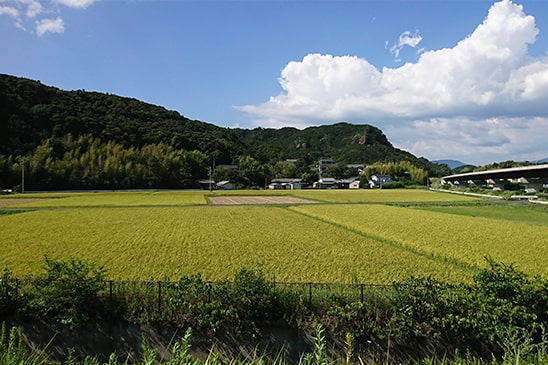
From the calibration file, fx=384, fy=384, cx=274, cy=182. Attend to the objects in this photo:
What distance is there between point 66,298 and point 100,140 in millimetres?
91683

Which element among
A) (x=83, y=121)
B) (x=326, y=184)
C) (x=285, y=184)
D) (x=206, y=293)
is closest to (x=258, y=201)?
(x=206, y=293)

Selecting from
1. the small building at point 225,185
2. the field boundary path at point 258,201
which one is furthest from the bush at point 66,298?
the small building at point 225,185

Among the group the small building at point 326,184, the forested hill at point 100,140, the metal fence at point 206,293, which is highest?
the forested hill at point 100,140

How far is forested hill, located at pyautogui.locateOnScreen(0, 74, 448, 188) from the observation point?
3063 inches

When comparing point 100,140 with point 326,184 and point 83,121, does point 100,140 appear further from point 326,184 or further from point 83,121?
point 326,184

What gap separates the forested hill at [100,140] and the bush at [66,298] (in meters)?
73.6

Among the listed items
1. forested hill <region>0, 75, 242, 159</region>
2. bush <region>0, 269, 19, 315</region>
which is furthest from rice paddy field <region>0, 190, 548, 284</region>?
forested hill <region>0, 75, 242, 159</region>

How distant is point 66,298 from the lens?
9242 mm

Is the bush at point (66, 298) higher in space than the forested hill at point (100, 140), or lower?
lower

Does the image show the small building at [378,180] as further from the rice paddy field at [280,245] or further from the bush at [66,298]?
the bush at [66,298]

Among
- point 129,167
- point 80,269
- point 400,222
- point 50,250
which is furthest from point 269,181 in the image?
point 80,269

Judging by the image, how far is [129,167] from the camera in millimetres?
81875

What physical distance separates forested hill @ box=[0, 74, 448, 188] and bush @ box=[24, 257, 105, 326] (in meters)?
73.6

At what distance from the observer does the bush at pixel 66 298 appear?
9.12m
